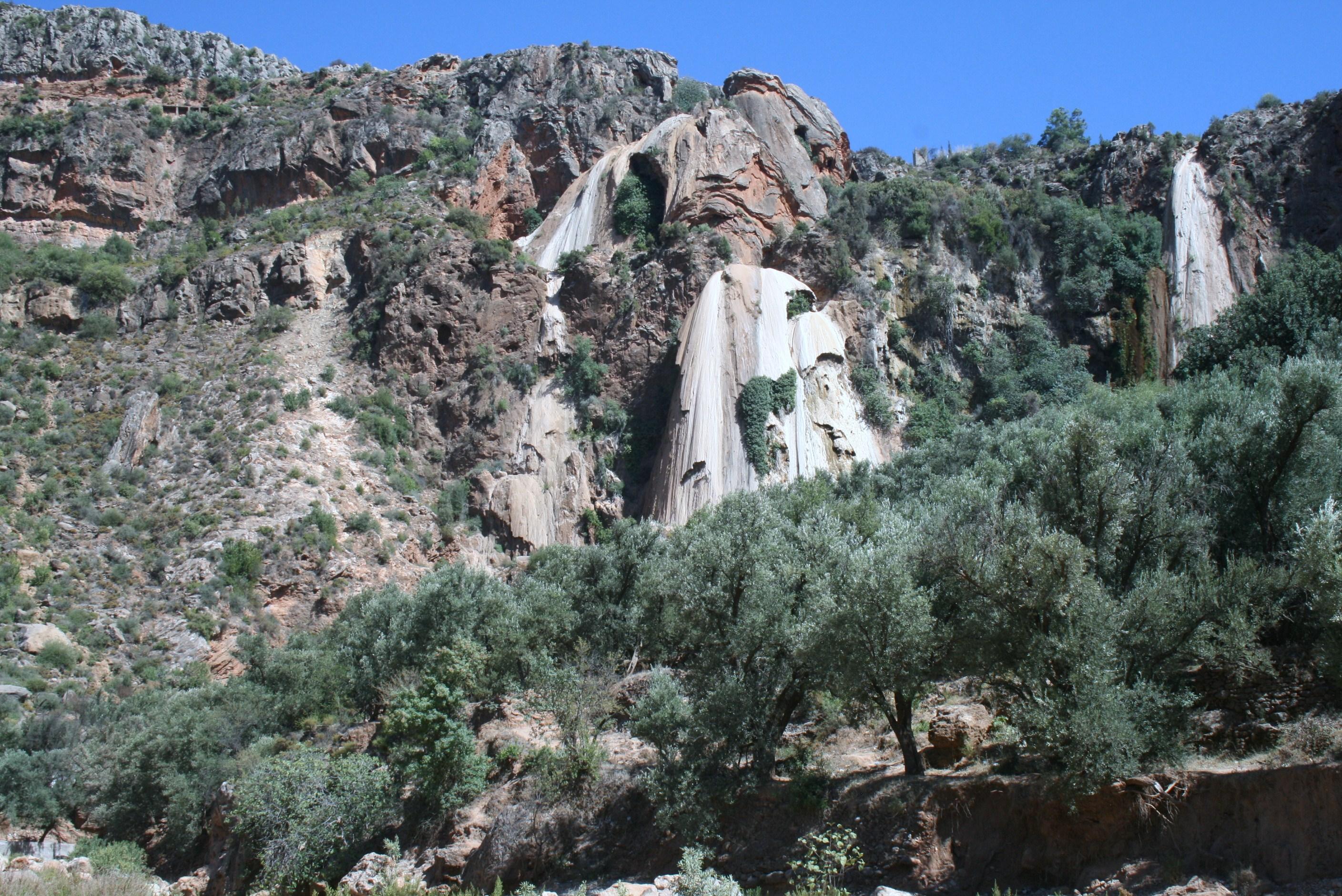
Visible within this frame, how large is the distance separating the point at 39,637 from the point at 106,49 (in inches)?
1767

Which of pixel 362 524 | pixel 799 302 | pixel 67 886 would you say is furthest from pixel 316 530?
pixel 799 302

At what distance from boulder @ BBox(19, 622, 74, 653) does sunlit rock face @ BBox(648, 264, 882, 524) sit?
19195 mm

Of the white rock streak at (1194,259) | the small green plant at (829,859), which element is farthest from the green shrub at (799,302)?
the small green plant at (829,859)

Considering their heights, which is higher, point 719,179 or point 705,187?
point 719,179

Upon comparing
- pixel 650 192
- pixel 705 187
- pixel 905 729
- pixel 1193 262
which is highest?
pixel 650 192

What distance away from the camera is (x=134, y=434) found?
1465 inches

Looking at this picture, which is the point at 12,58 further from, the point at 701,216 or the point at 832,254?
the point at 832,254

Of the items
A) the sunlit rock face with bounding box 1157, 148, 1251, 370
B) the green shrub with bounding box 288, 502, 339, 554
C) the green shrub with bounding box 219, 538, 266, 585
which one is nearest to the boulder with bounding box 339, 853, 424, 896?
the green shrub with bounding box 219, 538, 266, 585

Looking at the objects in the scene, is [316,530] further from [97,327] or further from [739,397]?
[97,327]

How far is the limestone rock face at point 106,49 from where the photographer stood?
58500 mm

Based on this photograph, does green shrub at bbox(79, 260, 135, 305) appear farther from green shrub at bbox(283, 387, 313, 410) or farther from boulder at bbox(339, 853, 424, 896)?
boulder at bbox(339, 853, 424, 896)

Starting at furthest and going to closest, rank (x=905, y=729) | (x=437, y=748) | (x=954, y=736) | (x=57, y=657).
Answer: (x=57, y=657) → (x=437, y=748) → (x=954, y=736) → (x=905, y=729)

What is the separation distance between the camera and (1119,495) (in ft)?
56.5

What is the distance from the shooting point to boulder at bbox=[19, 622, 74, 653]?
28.6 meters
